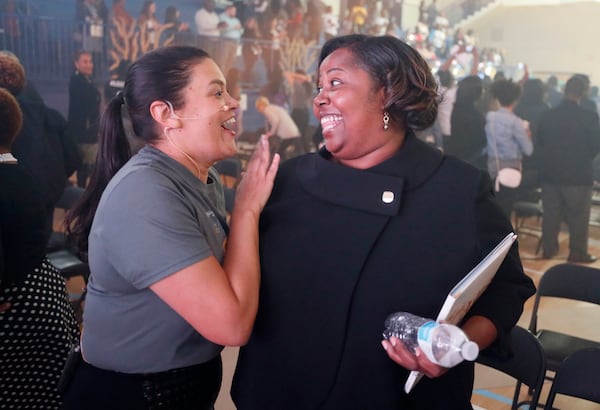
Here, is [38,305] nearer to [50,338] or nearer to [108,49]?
[50,338]

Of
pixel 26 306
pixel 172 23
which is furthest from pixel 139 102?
pixel 172 23

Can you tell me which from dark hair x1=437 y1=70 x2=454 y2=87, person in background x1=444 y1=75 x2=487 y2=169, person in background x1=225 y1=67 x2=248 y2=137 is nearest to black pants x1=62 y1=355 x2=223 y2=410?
person in background x1=225 y1=67 x2=248 y2=137

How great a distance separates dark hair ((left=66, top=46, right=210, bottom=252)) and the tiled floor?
1857 mm

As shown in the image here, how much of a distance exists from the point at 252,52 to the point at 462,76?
7.56 feet

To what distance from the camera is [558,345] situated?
10.3ft

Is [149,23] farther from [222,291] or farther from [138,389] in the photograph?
[222,291]

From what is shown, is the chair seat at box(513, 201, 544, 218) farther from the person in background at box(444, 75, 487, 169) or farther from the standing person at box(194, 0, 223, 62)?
the standing person at box(194, 0, 223, 62)

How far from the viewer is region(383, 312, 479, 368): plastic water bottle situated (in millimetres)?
980

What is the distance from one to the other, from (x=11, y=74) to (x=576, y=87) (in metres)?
4.96

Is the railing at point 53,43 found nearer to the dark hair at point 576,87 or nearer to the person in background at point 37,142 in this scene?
the person in background at point 37,142

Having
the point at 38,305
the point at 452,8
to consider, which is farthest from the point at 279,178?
the point at 452,8

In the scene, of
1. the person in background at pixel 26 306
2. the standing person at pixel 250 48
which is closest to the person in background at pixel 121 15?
the standing person at pixel 250 48

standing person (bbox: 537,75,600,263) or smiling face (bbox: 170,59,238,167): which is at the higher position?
smiling face (bbox: 170,59,238,167)

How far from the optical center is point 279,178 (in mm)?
1451
